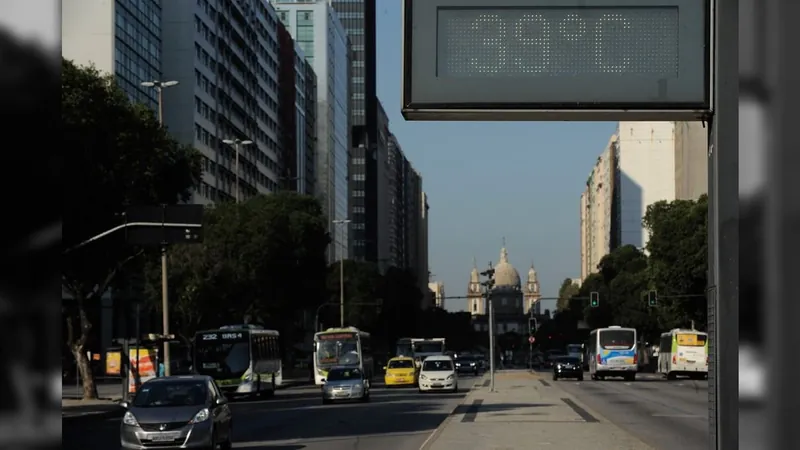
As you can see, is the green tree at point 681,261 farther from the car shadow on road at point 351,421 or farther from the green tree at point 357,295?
the green tree at point 357,295

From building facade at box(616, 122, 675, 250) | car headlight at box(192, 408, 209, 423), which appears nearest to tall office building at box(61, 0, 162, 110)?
car headlight at box(192, 408, 209, 423)

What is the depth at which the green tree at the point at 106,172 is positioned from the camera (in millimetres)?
36375

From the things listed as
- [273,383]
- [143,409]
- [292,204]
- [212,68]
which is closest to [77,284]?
[273,383]

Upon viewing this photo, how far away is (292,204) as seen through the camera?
85.2m

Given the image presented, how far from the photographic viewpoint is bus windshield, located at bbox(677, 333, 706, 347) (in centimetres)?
7094

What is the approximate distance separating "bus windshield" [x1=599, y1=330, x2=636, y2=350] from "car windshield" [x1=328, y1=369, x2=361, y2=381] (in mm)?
29641

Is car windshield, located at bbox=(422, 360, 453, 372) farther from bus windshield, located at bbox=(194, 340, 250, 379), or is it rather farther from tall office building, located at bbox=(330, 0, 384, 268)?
tall office building, located at bbox=(330, 0, 384, 268)

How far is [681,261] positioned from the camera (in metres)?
76.0

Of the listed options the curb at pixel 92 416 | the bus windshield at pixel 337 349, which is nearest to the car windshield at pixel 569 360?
the bus windshield at pixel 337 349

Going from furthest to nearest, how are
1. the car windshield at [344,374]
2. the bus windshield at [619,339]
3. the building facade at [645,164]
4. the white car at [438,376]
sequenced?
1. the building facade at [645,164]
2. the bus windshield at [619,339]
3. the white car at [438,376]
4. the car windshield at [344,374]

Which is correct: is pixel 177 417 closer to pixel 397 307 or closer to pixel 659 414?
pixel 659 414

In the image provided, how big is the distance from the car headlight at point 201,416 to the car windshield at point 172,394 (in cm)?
29

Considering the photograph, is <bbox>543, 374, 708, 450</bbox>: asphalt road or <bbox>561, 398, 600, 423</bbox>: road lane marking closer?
<bbox>543, 374, 708, 450</bbox>: asphalt road

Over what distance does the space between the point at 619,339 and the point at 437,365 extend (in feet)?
66.4
